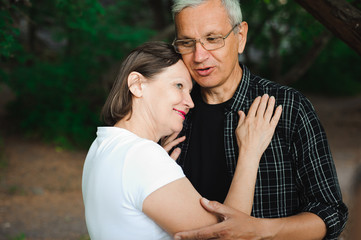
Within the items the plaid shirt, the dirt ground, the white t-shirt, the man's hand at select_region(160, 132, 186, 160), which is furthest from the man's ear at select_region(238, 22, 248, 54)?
the dirt ground

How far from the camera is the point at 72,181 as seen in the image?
703 cm

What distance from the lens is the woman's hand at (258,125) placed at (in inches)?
82.2

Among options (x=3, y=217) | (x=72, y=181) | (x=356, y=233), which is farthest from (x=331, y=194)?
(x=72, y=181)

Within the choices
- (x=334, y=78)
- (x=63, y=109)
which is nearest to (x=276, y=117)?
(x=63, y=109)

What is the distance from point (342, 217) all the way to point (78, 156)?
21.4 ft

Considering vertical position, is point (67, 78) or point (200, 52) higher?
point (200, 52)

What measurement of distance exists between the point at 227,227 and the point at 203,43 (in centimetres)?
104

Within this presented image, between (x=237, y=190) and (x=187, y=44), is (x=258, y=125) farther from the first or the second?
(x=187, y=44)

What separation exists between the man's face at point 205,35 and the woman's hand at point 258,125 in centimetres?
27

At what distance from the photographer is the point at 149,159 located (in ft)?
5.51

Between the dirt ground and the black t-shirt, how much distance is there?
99.7 inches

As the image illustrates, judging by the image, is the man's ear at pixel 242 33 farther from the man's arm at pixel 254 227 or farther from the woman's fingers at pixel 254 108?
the man's arm at pixel 254 227

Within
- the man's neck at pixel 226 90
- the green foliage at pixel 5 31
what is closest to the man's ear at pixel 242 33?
the man's neck at pixel 226 90

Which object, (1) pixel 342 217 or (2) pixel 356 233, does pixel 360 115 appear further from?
(2) pixel 356 233
